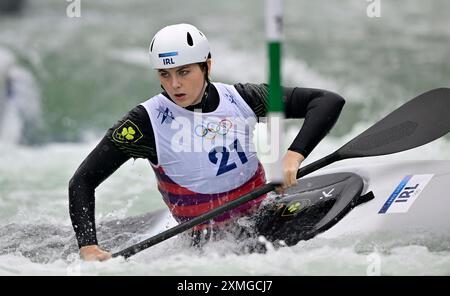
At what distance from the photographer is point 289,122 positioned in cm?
759

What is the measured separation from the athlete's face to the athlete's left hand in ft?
1.40

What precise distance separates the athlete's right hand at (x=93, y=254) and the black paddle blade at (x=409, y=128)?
105cm

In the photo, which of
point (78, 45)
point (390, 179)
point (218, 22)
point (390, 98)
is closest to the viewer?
point (390, 179)

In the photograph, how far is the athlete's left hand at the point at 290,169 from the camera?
10.3ft

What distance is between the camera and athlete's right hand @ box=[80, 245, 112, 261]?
3166mm

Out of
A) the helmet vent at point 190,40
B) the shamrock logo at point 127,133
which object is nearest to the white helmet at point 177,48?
the helmet vent at point 190,40

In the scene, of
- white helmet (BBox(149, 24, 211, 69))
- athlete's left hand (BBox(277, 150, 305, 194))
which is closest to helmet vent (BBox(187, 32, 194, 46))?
white helmet (BBox(149, 24, 211, 69))

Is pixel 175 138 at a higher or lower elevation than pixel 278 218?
higher

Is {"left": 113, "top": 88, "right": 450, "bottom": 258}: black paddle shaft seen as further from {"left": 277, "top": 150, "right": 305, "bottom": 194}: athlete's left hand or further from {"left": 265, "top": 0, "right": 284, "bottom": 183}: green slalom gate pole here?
{"left": 265, "top": 0, "right": 284, "bottom": 183}: green slalom gate pole

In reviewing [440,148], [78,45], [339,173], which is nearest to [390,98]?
[440,148]

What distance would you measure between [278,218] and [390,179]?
0.53 meters

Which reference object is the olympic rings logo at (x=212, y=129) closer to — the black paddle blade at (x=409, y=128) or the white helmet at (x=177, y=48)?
the white helmet at (x=177, y=48)

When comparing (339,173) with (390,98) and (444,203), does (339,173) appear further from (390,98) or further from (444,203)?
(390,98)

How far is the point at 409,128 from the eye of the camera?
12.0 feet
